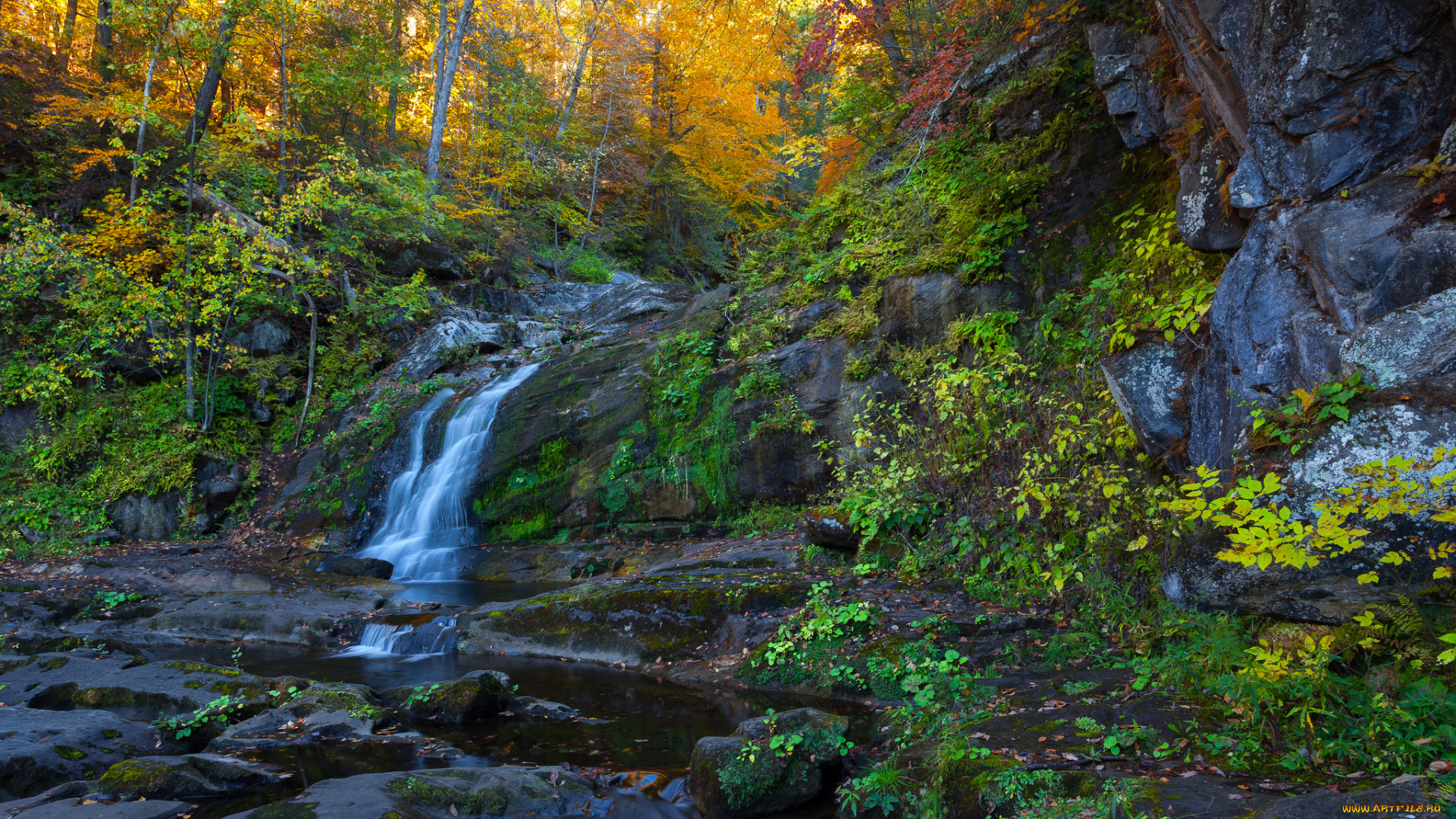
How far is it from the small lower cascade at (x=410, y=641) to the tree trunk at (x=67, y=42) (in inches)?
Answer: 667

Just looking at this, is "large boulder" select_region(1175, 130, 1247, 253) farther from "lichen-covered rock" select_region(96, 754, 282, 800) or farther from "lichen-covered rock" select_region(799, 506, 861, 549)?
"lichen-covered rock" select_region(96, 754, 282, 800)

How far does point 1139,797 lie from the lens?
322 cm

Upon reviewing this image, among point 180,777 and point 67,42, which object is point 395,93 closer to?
point 67,42

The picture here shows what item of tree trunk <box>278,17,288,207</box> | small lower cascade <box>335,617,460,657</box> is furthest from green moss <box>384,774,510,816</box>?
tree trunk <box>278,17,288,207</box>

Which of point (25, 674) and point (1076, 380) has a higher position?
point (1076, 380)

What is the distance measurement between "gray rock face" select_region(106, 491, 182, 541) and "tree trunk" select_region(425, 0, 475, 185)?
9429 millimetres

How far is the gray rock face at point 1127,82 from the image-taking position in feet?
21.3

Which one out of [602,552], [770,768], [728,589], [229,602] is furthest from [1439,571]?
[229,602]

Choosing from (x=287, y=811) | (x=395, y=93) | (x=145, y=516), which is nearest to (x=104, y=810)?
(x=287, y=811)

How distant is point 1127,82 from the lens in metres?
6.63

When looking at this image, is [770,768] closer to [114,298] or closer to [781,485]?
[781,485]

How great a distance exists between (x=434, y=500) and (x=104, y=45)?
13975 mm

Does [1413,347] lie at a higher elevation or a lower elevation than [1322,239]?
lower

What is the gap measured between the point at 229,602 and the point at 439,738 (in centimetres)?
592
